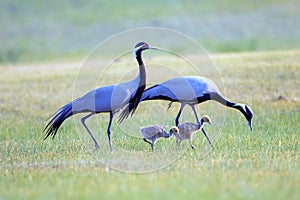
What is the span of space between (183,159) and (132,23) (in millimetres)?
24797

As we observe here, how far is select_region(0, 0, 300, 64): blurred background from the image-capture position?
2803 cm

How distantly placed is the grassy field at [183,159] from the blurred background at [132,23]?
10.4 meters

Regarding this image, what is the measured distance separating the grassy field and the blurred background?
34.1ft

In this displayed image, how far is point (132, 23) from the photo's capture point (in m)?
33.3

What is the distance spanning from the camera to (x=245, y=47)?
81.4ft

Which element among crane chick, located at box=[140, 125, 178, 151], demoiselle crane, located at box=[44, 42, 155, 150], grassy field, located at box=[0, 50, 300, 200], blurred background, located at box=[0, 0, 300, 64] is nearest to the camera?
grassy field, located at box=[0, 50, 300, 200]

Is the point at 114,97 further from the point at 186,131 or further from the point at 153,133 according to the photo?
the point at 186,131

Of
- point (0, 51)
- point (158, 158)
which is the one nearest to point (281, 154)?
point (158, 158)

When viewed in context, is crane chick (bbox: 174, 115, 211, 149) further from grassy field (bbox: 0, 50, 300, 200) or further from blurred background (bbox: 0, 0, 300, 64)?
blurred background (bbox: 0, 0, 300, 64)

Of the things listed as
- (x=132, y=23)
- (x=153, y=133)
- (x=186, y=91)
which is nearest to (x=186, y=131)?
(x=153, y=133)

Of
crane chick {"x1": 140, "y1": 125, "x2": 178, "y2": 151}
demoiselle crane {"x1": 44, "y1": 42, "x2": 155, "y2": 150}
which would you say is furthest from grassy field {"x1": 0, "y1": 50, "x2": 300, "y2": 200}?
demoiselle crane {"x1": 44, "y1": 42, "x2": 155, "y2": 150}

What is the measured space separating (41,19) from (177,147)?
88.3ft

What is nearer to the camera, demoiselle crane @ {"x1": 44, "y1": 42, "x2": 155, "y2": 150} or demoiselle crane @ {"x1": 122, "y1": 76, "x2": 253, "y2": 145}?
demoiselle crane @ {"x1": 44, "y1": 42, "x2": 155, "y2": 150}

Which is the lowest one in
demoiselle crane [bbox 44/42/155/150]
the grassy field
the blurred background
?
the grassy field
